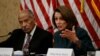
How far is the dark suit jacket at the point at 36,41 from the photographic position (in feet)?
8.78

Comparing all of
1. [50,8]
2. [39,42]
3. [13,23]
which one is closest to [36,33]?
[39,42]

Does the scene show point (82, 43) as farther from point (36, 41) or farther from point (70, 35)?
point (36, 41)

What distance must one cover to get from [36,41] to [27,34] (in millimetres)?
172

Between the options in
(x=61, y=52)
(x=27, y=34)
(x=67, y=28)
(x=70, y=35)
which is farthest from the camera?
(x=27, y=34)

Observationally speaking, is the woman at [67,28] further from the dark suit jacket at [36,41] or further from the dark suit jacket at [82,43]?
the dark suit jacket at [36,41]

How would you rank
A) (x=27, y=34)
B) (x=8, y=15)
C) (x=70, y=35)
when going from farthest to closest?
1. (x=8, y=15)
2. (x=27, y=34)
3. (x=70, y=35)

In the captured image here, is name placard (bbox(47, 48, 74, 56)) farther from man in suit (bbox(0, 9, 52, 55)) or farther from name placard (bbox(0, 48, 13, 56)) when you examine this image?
man in suit (bbox(0, 9, 52, 55))

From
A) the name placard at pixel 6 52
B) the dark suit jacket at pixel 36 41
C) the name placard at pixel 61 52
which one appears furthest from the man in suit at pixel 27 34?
the name placard at pixel 61 52

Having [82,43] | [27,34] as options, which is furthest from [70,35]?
[27,34]

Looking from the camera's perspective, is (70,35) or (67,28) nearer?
(70,35)

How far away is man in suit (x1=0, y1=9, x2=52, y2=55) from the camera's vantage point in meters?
2.75

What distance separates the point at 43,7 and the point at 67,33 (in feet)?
4.28

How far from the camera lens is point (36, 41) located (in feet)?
9.02

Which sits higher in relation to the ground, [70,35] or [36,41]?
[70,35]
